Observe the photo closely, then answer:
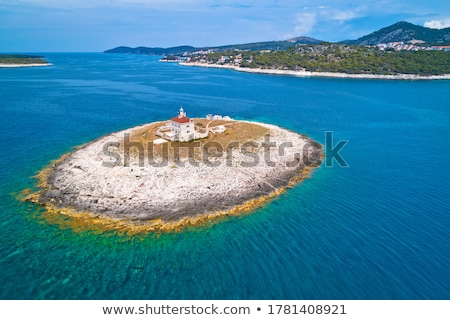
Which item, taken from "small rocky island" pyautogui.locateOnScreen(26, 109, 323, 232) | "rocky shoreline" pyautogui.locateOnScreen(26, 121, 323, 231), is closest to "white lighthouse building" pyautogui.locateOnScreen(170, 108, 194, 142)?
"small rocky island" pyautogui.locateOnScreen(26, 109, 323, 232)

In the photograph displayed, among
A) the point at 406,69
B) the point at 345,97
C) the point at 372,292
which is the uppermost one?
the point at 406,69

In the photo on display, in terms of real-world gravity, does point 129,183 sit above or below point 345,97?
below

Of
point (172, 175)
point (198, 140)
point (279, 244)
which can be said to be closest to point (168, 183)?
point (172, 175)

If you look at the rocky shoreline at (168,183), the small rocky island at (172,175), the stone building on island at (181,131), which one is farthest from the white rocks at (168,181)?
the stone building on island at (181,131)

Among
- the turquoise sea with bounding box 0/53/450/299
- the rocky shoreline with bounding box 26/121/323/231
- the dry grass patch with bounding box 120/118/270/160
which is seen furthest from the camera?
the dry grass patch with bounding box 120/118/270/160

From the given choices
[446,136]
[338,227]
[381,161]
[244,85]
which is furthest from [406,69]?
[338,227]

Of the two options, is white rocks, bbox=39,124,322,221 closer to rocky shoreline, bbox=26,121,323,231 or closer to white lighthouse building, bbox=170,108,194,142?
rocky shoreline, bbox=26,121,323,231

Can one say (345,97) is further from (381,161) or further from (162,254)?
(162,254)
